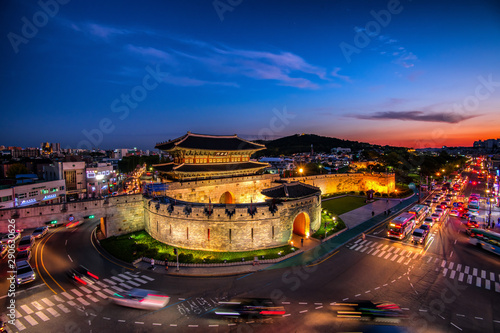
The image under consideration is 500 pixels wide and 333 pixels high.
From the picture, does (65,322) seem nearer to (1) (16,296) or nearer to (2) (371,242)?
(1) (16,296)

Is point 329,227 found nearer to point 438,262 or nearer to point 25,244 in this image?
point 438,262

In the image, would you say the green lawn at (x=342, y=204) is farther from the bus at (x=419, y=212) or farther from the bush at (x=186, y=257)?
the bush at (x=186, y=257)

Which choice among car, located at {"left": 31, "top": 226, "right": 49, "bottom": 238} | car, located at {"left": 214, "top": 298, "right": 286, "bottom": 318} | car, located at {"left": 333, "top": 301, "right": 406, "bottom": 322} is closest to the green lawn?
car, located at {"left": 333, "top": 301, "right": 406, "bottom": 322}

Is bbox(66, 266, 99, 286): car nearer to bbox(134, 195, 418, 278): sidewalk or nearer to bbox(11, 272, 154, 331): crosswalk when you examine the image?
bbox(11, 272, 154, 331): crosswalk

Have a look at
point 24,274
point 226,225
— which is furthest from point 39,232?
point 226,225

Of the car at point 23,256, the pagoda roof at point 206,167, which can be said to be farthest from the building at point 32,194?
the pagoda roof at point 206,167

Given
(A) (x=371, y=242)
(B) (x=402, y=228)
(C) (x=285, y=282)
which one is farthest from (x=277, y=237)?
(B) (x=402, y=228)
